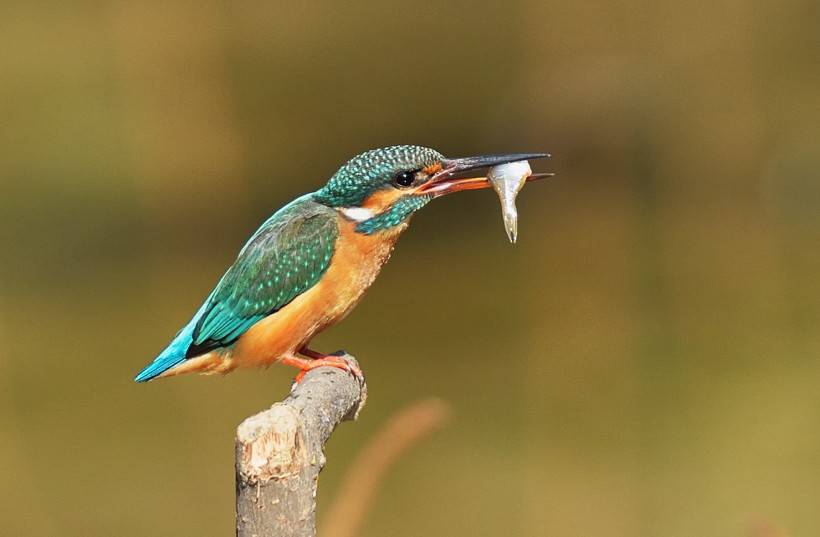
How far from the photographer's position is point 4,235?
807 cm

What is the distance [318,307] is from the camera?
9.72 ft

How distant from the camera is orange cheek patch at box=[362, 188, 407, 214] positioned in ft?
9.70

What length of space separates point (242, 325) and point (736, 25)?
240 inches

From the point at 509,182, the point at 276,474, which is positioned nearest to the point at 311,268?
the point at 509,182

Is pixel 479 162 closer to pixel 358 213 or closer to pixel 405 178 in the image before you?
pixel 405 178

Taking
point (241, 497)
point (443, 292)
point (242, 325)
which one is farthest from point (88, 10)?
point (241, 497)

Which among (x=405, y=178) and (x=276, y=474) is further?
(x=405, y=178)

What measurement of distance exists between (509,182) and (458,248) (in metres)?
5.04

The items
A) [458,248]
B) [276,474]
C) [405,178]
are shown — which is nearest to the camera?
[276,474]

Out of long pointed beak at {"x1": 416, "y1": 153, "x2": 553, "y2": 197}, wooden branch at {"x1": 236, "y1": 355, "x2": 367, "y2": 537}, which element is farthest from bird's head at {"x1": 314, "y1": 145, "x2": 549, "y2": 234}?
wooden branch at {"x1": 236, "y1": 355, "x2": 367, "y2": 537}

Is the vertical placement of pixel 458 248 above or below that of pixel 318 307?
below

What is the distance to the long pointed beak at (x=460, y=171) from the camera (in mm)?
2857

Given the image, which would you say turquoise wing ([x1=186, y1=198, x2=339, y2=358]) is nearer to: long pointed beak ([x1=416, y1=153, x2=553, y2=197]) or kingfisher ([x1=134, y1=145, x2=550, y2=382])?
kingfisher ([x1=134, y1=145, x2=550, y2=382])

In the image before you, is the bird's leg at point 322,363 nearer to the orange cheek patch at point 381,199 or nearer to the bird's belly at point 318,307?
the bird's belly at point 318,307
